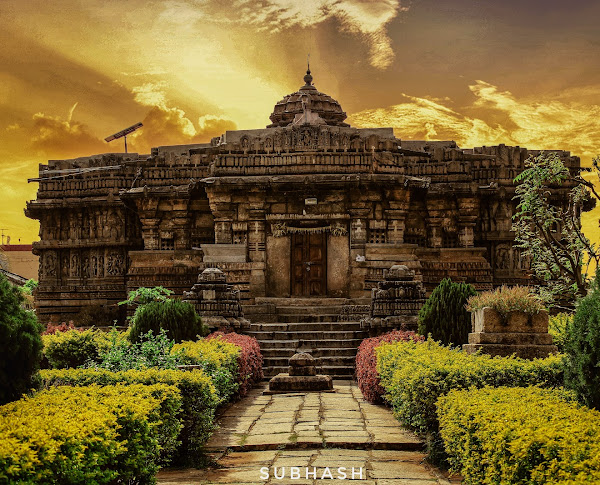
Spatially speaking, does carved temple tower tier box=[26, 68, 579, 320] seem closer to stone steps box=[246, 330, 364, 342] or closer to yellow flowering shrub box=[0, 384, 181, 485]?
stone steps box=[246, 330, 364, 342]

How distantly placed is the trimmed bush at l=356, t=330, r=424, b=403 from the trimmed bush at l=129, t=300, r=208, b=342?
307 centimetres

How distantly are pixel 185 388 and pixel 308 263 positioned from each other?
1303 cm

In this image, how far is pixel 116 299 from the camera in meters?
22.8

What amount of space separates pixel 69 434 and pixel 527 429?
2849 millimetres

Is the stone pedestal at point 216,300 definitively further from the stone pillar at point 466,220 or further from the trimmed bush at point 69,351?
the stone pillar at point 466,220

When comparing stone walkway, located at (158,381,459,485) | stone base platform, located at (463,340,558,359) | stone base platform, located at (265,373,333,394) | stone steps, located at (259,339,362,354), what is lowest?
stone walkway, located at (158,381,459,485)

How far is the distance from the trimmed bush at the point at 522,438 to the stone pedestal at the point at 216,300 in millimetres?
9974

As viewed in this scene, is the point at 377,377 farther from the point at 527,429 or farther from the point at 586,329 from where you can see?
the point at 527,429

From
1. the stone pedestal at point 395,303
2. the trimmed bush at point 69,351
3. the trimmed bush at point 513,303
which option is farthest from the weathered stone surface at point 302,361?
the trimmed bush at point 513,303

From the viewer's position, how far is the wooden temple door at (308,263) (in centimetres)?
2036

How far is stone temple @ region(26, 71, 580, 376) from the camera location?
1978 centimetres

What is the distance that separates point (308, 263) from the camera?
2034cm

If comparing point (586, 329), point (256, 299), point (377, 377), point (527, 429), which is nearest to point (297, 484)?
point (527, 429)

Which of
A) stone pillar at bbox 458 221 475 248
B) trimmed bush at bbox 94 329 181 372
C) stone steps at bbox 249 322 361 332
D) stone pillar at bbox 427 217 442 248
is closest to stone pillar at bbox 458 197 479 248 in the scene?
stone pillar at bbox 458 221 475 248
